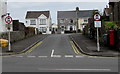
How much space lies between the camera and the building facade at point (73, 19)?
88.0 metres

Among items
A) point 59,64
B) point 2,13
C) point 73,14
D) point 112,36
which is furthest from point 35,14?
point 59,64

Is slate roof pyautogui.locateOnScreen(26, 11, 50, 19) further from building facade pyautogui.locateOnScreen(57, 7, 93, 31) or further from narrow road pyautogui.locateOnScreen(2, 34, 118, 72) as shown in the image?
narrow road pyautogui.locateOnScreen(2, 34, 118, 72)

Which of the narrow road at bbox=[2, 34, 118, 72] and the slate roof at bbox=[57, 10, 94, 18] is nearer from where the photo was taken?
the narrow road at bbox=[2, 34, 118, 72]

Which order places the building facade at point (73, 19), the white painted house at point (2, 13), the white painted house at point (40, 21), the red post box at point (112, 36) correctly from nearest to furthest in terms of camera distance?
the red post box at point (112, 36) < the white painted house at point (2, 13) < the white painted house at point (40, 21) < the building facade at point (73, 19)

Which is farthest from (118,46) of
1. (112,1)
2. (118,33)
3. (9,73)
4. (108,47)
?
(112,1)

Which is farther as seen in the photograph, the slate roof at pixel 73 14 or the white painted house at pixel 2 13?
the slate roof at pixel 73 14

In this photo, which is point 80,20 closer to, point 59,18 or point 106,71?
point 59,18

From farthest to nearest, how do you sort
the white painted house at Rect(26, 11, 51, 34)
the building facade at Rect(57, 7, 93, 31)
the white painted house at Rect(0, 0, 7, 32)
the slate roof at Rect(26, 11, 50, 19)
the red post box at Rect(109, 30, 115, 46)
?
the building facade at Rect(57, 7, 93, 31) < the slate roof at Rect(26, 11, 50, 19) < the white painted house at Rect(26, 11, 51, 34) < the white painted house at Rect(0, 0, 7, 32) < the red post box at Rect(109, 30, 115, 46)

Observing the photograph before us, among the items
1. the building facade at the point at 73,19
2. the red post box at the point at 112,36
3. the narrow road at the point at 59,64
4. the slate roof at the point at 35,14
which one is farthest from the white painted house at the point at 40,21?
the narrow road at the point at 59,64

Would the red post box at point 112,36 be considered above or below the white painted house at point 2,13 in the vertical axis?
below

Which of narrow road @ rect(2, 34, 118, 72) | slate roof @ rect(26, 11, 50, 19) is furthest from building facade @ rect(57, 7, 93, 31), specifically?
narrow road @ rect(2, 34, 118, 72)

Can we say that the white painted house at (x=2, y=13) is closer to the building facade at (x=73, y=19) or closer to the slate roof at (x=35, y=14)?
the slate roof at (x=35, y=14)

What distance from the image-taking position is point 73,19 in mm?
88375

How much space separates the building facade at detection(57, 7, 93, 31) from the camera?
289 ft
